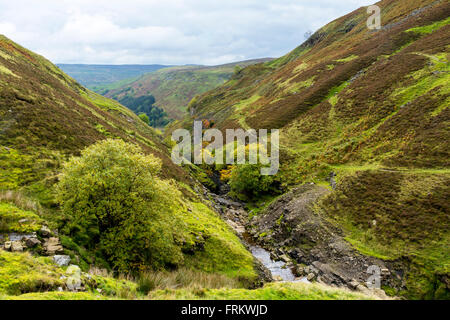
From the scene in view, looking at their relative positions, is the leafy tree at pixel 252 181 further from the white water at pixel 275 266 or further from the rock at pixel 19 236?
the rock at pixel 19 236

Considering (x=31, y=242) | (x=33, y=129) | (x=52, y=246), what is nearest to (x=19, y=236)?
(x=31, y=242)

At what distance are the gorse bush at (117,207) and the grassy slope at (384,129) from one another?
28.1 metres

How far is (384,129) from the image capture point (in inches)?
2005

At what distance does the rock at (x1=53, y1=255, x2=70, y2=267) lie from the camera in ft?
50.1

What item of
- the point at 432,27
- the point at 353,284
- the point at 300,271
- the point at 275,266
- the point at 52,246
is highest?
the point at 432,27

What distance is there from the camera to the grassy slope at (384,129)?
31.7 meters

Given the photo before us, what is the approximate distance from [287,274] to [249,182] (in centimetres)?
2695

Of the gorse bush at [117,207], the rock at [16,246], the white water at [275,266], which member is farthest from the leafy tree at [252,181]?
the rock at [16,246]

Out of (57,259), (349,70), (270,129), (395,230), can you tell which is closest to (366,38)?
(349,70)

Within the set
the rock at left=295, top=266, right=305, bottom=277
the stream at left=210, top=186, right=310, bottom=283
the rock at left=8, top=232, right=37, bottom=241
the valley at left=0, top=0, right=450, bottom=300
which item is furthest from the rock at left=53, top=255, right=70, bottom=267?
the rock at left=295, top=266, right=305, bottom=277

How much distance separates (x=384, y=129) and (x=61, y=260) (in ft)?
192

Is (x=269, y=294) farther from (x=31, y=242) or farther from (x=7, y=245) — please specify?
(x=7, y=245)

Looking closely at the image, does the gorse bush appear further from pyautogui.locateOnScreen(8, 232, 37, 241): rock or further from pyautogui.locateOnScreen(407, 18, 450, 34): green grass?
pyautogui.locateOnScreen(407, 18, 450, 34): green grass

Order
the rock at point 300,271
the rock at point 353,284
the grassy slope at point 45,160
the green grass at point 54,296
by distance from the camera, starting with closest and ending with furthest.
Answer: the green grass at point 54,296
the grassy slope at point 45,160
the rock at point 353,284
the rock at point 300,271
